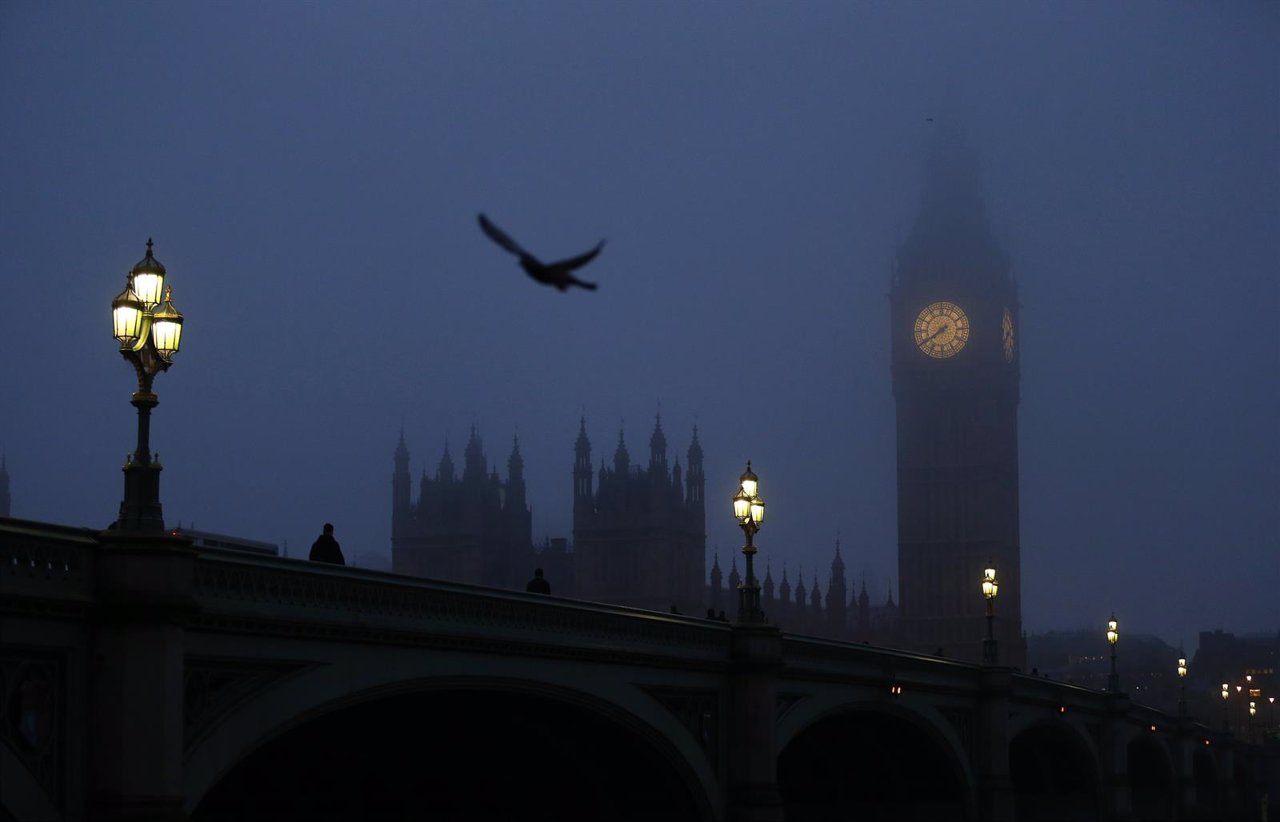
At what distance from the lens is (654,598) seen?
12350cm

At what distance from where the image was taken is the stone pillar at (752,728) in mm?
34219

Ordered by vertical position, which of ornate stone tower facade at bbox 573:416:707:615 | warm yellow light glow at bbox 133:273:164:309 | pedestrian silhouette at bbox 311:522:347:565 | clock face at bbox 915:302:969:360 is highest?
clock face at bbox 915:302:969:360

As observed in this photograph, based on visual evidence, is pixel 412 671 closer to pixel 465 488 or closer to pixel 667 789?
pixel 667 789

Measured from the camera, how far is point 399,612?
2420cm

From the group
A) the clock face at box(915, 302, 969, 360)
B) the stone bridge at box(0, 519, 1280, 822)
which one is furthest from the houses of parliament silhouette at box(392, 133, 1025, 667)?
the stone bridge at box(0, 519, 1280, 822)

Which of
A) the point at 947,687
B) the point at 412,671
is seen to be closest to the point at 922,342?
the point at 947,687

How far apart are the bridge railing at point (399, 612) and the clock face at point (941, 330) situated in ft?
413

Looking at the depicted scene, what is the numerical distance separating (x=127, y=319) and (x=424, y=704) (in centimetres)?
1029

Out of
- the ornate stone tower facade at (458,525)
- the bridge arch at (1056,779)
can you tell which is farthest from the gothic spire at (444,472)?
the bridge arch at (1056,779)

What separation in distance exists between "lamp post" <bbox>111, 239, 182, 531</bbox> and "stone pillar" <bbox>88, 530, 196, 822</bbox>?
0.45m

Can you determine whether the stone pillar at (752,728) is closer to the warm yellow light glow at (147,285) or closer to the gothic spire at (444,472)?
the warm yellow light glow at (147,285)

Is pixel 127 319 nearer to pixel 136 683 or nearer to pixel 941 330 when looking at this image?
pixel 136 683

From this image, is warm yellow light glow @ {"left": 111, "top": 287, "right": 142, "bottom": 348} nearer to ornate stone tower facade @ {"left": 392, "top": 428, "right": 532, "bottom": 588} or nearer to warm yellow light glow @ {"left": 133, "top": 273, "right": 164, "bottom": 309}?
warm yellow light glow @ {"left": 133, "top": 273, "right": 164, "bottom": 309}

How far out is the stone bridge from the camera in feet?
60.4
